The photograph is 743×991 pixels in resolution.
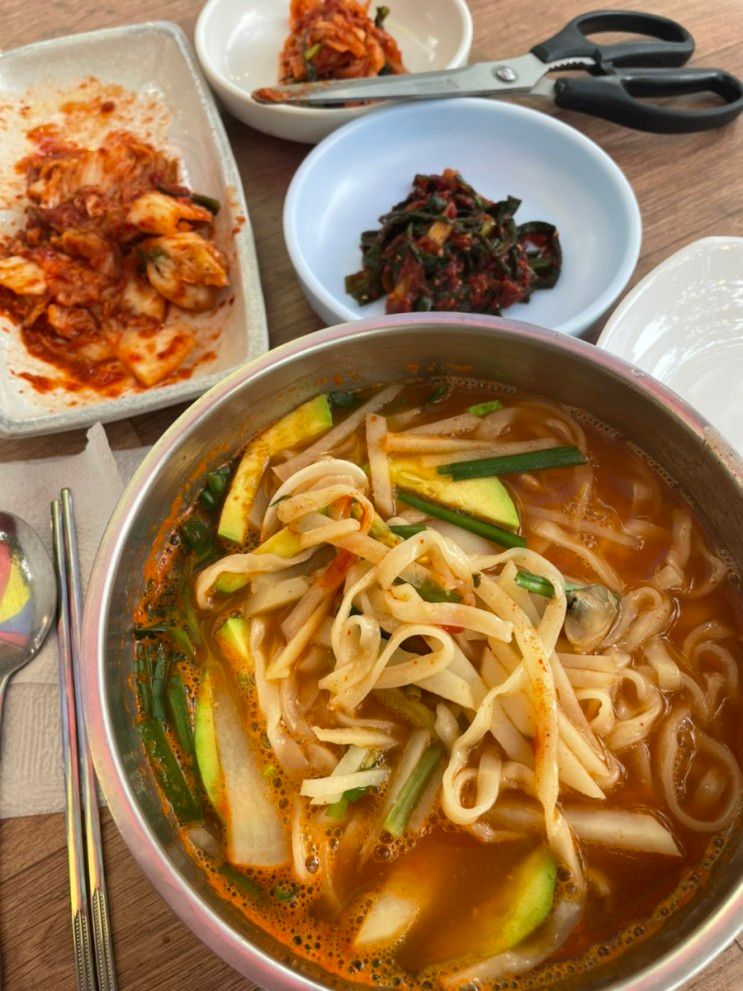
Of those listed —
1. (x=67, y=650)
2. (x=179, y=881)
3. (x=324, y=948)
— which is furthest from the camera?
(x=67, y=650)

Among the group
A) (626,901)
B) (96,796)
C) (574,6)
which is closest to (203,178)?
(574,6)

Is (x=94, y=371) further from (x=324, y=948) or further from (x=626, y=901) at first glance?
(x=626, y=901)

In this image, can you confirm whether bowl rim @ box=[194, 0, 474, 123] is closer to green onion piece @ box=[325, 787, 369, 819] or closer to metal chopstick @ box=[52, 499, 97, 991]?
metal chopstick @ box=[52, 499, 97, 991]

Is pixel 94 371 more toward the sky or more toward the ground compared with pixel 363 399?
more toward the ground

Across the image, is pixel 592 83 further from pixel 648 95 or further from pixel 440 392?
pixel 440 392

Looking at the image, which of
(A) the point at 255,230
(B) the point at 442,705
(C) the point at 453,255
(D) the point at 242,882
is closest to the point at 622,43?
(C) the point at 453,255

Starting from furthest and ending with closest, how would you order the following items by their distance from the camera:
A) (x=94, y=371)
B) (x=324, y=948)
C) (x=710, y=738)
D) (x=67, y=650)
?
(x=94, y=371) → (x=67, y=650) → (x=710, y=738) → (x=324, y=948)
